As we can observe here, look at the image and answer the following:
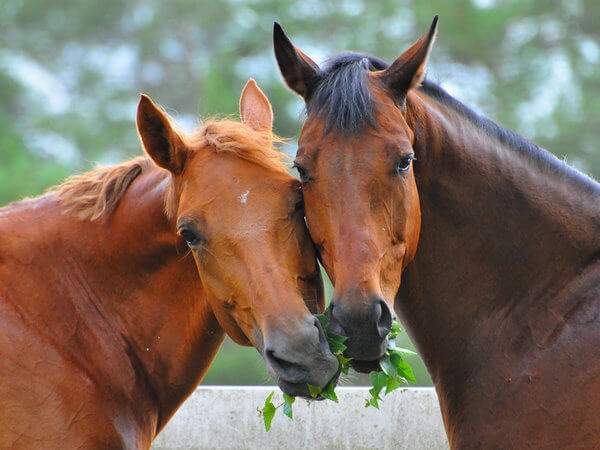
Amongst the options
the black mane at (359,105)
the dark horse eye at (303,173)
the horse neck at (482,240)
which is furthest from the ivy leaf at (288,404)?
the black mane at (359,105)

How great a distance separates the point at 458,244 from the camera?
3.79 meters

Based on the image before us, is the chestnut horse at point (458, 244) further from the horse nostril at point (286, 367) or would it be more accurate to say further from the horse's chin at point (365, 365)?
the horse nostril at point (286, 367)

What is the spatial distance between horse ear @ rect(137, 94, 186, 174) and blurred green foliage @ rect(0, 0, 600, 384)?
7.44 m

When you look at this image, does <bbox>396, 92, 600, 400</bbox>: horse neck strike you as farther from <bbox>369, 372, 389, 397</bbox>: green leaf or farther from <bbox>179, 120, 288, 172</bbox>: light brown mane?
<bbox>179, 120, 288, 172</bbox>: light brown mane

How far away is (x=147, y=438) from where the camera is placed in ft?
13.1

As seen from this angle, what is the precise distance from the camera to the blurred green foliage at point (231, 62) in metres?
14.1

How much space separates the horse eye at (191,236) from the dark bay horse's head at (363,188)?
54 centimetres

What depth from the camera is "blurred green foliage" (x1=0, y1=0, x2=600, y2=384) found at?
1405cm

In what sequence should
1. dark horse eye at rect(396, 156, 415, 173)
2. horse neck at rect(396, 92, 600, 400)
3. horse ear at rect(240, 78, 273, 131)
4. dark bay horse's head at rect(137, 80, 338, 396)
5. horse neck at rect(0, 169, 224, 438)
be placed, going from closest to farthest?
1. dark bay horse's head at rect(137, 80, 338, 396)
2. dark horse eye at rect(396, 156, 415, 173)
3. horse neck at rect(396, 92, 600, 400)
4. horse neck at rect(0, 169, 224, 438)
5. horse ear at rect(240, 78, 273, 131)

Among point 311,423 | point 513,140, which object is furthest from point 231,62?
point 513,140

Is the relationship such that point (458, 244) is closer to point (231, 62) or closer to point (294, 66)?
→ point (294, 66)

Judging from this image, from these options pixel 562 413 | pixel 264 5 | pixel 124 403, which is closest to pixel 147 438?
pixel 124 403

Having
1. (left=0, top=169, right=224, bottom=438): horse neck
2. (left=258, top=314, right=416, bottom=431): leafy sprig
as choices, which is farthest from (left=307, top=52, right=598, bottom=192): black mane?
(left=0, top=169, right=224, bottom=438): horse neck

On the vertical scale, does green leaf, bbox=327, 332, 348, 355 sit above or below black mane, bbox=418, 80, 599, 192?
below
